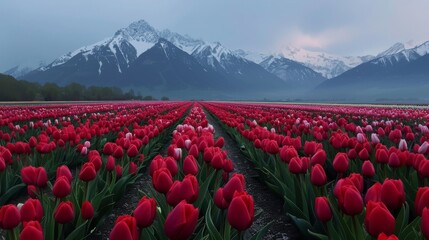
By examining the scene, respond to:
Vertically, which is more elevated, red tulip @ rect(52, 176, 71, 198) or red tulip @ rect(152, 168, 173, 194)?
red tulip @ rect(152, 168, 173, 194)

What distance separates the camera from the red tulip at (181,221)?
1967 millimetres

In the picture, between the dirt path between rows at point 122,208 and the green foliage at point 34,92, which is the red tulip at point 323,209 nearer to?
the dirt path between rows at point 122,208

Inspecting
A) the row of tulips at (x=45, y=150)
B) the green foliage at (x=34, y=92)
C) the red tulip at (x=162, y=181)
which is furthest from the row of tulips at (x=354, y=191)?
the green foliage at (x=34, y=92)

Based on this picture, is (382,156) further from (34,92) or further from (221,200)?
(34,92)

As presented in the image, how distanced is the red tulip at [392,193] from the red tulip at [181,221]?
1237mm

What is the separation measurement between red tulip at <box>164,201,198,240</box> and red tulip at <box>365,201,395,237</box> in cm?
90

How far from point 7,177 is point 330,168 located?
14.5 feet

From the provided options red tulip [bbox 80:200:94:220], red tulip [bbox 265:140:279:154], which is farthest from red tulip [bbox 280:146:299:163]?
red tulip [bbox 80:200:94:220]

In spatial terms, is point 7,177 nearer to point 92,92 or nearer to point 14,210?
point 14,210

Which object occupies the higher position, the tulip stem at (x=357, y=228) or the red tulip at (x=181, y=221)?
the red tulip at (x=181, y=221)

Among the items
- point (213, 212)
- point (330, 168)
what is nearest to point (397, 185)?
point (213, 212)

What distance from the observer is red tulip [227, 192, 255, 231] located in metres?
2.10

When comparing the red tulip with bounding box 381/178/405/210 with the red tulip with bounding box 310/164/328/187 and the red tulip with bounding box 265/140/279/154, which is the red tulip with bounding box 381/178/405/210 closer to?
the red tulip with bounding box 310/164/328/187

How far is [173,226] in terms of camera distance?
198 centimetres
